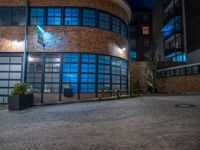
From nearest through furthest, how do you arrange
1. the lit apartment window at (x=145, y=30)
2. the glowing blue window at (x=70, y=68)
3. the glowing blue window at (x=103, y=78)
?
the glowing blue window at (x=70, y=68), the glowing blue window at (x=103, y=78), the lit apartment window at (x=145, y=30)

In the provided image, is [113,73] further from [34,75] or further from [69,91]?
[34,75]

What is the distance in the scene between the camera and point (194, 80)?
64.6ft

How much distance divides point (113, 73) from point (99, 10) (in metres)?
6.69

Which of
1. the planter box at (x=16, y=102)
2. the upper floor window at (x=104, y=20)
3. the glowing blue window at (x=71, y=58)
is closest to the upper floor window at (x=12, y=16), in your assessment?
the glowing blue window at (x=71, y=58)

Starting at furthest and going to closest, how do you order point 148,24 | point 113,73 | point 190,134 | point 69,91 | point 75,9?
1. point 148,24
2. point 113,73
3. point 75,9
4. point 69,91
5. point 190,134

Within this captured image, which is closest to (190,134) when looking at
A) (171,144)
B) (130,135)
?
(171,144)

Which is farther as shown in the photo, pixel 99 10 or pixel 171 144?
pixel 99 10

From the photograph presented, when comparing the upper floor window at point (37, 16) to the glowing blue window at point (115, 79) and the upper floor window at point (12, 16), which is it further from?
the glowing blue window at point (115, 79)

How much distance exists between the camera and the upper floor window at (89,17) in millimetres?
14425

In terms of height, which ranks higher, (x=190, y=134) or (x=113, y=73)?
(x=113, y=73)

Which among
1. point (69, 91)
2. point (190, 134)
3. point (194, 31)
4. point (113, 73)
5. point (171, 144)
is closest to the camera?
point (171, 144)

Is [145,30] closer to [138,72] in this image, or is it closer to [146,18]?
[146,18]

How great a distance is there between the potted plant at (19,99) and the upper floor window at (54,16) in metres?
7.07

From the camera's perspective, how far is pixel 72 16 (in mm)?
14203
